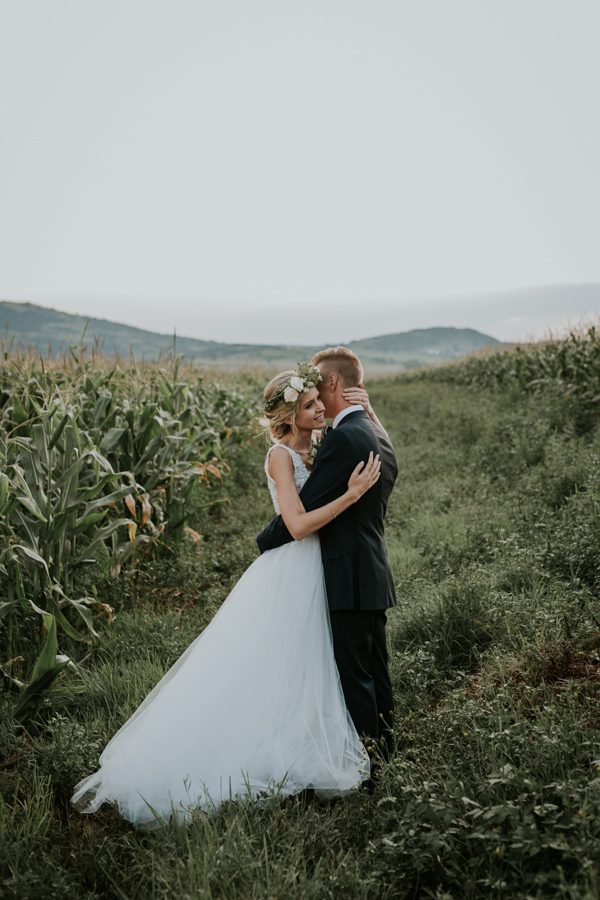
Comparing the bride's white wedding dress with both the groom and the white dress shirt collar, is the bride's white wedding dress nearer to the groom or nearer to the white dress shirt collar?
the groom

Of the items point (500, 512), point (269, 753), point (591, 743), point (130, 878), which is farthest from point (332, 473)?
point (500, 512)

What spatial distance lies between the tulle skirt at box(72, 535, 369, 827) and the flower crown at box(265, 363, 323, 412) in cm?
64

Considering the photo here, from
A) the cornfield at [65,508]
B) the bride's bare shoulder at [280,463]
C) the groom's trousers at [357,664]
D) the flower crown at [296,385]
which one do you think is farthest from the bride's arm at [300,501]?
the cornfield at [65,508]

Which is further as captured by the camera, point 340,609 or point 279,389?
point 279,389

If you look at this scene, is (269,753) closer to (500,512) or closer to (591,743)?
(591,743)

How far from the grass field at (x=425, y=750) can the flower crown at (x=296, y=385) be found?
52.1 inches

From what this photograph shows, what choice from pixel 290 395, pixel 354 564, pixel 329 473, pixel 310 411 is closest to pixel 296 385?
pixel 290 395

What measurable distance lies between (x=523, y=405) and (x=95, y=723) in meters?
10.4

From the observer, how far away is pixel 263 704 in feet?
Result: 9.81

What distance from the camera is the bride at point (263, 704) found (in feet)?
9.37

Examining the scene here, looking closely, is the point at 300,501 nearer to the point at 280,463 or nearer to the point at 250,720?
the point at 280,463

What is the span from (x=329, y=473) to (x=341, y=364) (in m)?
0.60

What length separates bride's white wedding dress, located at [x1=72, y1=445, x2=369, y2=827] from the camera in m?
2.85

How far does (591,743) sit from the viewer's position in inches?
98.5
